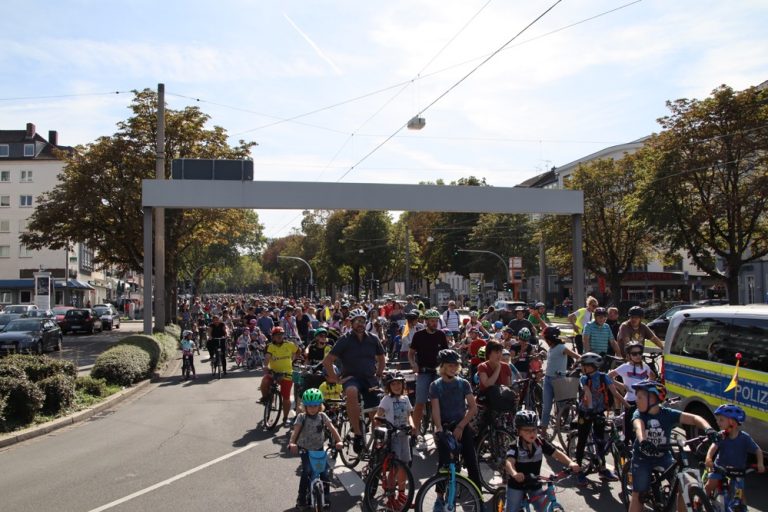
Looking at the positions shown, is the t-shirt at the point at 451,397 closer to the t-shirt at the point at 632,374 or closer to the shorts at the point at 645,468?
the shorts at the point at 645,468

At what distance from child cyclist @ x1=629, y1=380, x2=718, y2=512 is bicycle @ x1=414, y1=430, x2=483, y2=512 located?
1.28m

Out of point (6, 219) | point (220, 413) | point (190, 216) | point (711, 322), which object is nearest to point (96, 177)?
point (190, 216)

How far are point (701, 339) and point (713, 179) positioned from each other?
26.4 m

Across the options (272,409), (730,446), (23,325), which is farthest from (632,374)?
(23,325)

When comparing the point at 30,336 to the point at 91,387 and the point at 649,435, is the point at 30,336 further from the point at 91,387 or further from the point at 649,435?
the point at 649,435

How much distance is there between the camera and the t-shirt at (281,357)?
10859mm

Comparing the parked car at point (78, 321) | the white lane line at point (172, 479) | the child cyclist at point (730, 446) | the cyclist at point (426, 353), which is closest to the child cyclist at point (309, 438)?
the white lane line at point (172, 479)

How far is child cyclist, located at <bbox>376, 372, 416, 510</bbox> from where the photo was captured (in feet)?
19.9

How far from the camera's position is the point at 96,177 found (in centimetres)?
3288

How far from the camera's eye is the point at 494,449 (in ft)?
24.3

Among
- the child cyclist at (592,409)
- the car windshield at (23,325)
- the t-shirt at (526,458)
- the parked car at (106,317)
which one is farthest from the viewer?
the parked car at (106,317)

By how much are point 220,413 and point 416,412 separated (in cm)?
662

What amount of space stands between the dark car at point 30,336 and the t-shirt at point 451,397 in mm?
20574

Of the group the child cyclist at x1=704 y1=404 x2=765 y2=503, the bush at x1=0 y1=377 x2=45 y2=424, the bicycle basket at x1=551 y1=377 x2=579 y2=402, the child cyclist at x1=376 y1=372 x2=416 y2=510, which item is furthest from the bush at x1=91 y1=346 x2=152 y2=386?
the child cyclist at x1=704 y1=404 x2=765 y2=503
